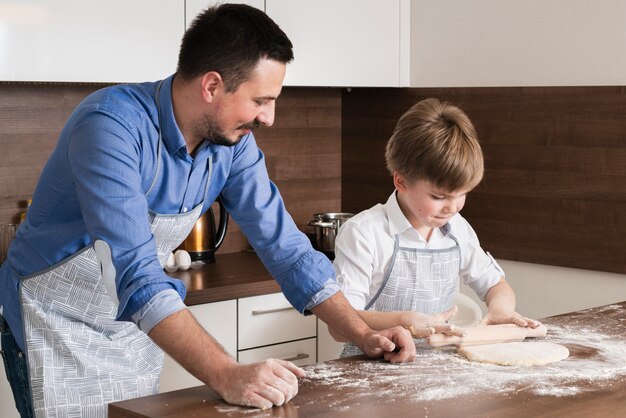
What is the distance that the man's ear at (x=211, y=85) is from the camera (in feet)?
5.23

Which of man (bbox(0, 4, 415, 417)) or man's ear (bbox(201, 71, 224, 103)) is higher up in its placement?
man's ear (bbox(201, 71, 224, 103))

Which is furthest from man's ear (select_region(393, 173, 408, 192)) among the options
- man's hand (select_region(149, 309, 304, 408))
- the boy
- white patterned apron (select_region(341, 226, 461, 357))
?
man's hand (select_region(149, 309, 304, 408))

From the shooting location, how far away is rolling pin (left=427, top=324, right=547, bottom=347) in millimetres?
1793

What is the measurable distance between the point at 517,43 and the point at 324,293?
1.57m

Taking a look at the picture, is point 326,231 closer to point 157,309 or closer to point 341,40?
point 341,40

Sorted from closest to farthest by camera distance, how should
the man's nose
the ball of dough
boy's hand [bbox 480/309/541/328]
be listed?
the man's nose
boy's hand [bbox 480/309/541/328]
the ball of dough

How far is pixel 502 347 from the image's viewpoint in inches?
70.5

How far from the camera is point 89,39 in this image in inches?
101

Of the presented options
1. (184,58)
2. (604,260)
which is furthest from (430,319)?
(604,260)

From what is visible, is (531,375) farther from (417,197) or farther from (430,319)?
(417,197)

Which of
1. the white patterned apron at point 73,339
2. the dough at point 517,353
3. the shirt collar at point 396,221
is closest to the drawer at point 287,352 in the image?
the shirt collar at point 396,221

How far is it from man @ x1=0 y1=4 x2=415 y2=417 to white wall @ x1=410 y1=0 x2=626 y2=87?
4.57 ft

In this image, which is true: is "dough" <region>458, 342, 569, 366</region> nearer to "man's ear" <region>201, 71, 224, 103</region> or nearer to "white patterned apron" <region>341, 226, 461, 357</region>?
"white patterned apron" <region>341, 226, 461, 357</region>

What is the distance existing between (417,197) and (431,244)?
0.55 ft
